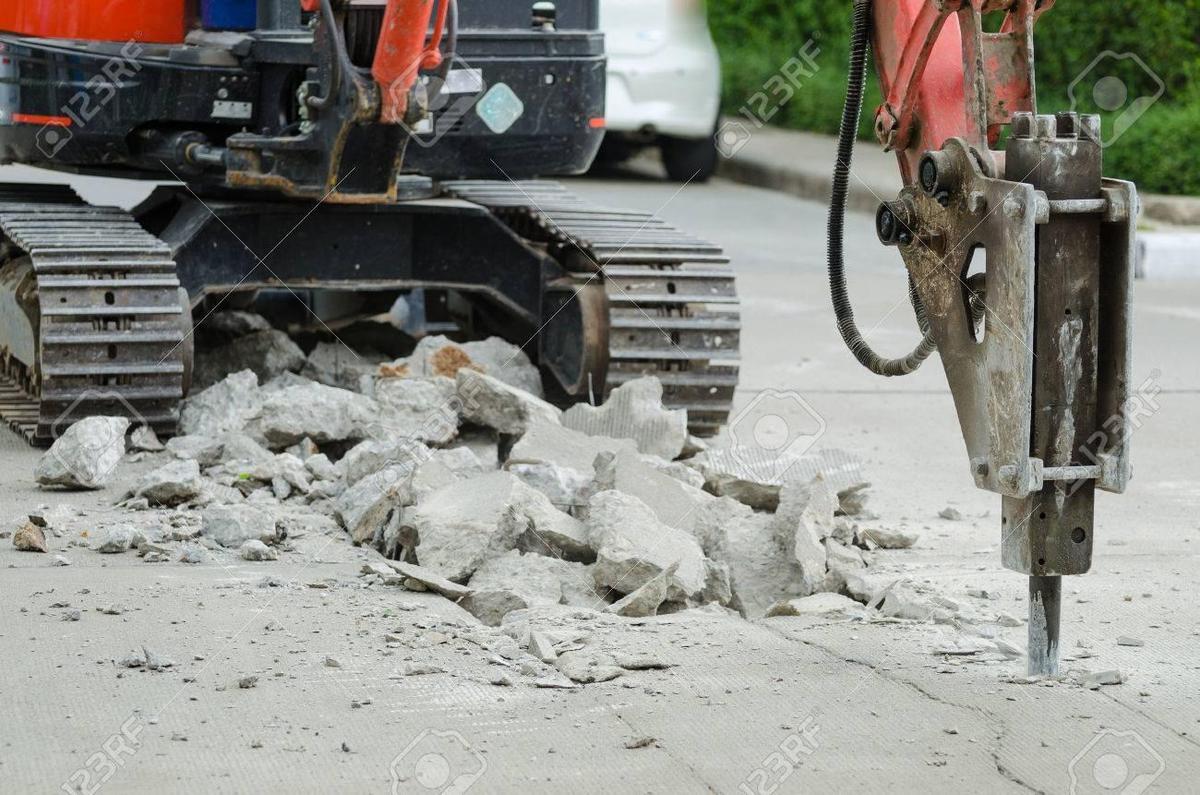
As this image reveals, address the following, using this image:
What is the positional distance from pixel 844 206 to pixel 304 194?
113 inches

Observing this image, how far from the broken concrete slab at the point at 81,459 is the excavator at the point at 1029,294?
2.92 meters

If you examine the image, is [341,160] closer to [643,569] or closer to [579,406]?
[579,406]

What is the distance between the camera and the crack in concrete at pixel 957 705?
3783 mm

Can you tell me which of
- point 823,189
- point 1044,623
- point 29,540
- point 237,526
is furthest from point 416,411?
point 823,189

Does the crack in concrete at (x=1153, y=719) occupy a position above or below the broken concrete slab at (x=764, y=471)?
below

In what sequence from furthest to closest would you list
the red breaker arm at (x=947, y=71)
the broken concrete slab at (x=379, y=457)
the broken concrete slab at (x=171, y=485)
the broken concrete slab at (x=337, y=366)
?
the broken concrete slab at (x=337, y=366) < the broken concrete slab at (x=379, y=457) < the broken concrete slab at (x=171, y=485) < the red breaker arm at (x=947, y=71)

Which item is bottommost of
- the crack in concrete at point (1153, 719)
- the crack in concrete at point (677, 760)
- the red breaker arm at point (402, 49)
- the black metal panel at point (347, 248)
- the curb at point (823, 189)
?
the crack in concrete at point (1153, 719)

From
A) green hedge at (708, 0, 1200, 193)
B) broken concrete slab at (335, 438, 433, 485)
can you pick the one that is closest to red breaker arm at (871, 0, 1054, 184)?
broken concrete slab at (335, 438, 433, 485)

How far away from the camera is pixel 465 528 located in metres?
5.22

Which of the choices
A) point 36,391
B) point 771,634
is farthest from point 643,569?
point 36,391

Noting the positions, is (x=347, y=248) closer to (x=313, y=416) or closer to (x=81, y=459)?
(x=313, y=416)

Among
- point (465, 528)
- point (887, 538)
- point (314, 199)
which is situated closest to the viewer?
point (465, 528)

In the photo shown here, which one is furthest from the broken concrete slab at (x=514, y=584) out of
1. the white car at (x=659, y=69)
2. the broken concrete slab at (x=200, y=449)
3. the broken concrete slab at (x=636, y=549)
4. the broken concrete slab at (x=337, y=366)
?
the white car at (x=659, y=69)

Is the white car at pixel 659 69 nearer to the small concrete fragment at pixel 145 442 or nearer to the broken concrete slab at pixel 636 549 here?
the small concrete fragment at pixel 145 442
